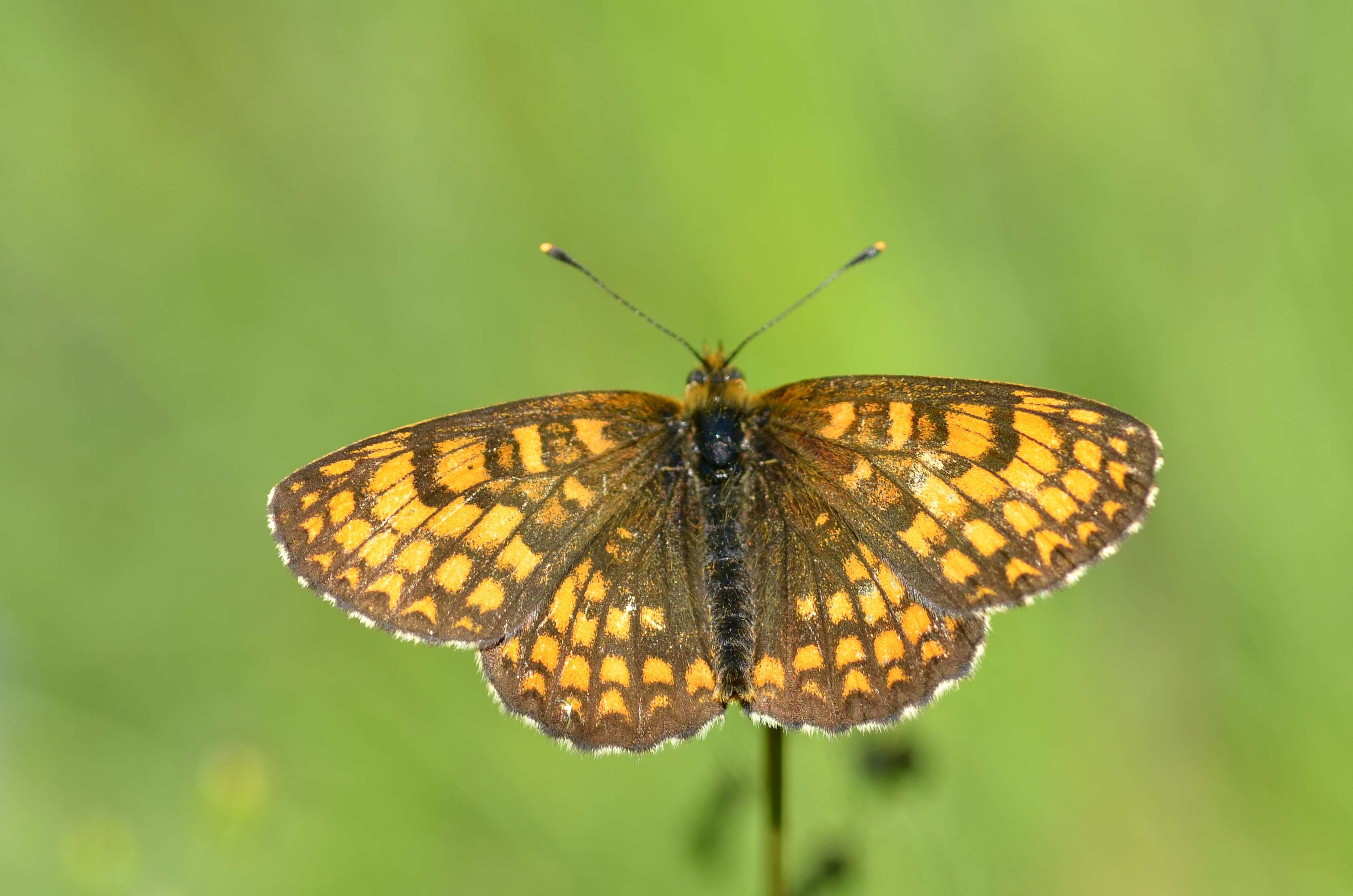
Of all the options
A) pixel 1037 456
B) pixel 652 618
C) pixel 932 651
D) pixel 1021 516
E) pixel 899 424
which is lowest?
pixel 932 651

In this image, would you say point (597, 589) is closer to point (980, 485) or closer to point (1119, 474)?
point (980, 485)

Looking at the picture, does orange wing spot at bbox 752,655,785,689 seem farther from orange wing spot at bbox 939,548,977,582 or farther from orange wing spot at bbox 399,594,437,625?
orange wing spot at bbox 399,594,437,625

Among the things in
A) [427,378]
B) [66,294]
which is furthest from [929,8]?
[66,294]

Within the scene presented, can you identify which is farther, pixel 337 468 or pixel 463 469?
pixel 463 469

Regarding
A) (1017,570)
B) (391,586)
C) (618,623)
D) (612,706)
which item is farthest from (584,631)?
(1017,570)

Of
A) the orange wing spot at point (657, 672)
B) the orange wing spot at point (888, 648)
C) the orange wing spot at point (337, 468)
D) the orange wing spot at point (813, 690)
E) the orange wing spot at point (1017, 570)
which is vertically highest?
the orange wing spot at point (337, 468)

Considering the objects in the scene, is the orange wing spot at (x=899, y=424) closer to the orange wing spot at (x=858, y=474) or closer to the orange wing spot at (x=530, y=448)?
the orange wing spot at (x=858, y=474)

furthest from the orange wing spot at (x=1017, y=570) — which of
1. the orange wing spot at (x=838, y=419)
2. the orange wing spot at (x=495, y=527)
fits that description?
the orange wing spot at (x=495, y=527)
